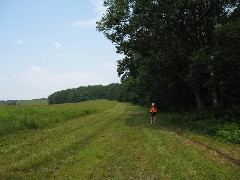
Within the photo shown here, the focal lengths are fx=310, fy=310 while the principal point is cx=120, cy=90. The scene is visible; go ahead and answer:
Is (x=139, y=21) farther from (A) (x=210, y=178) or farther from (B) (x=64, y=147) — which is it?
(A) (x=210, y=178)

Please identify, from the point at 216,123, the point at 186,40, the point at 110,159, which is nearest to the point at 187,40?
the point at 186,40

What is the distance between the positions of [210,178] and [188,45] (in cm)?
2201

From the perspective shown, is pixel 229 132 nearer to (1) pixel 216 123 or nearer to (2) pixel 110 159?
(1) pixel 216 123

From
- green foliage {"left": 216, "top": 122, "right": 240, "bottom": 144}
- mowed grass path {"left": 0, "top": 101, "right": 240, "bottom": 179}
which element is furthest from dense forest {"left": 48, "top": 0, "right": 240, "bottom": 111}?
mowed grass path {"left": 0, "top": 101, "right": 240, "bottom": 179}

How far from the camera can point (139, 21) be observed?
3144 cm

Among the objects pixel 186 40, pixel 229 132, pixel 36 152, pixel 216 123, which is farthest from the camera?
pixel 186 40

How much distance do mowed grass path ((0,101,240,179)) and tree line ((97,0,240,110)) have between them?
9.30 meters

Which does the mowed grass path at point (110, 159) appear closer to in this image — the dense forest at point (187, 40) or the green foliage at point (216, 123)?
the green foliage at point (216, 123)

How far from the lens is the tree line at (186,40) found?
2652cm

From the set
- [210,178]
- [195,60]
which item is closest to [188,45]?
[195,60]

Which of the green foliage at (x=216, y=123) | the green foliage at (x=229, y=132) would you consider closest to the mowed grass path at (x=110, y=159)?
the green foliage at (x=229, y=132)

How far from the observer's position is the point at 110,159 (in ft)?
49.3

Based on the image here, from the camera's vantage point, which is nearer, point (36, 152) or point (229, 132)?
point (36, 152)

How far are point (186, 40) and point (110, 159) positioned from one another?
21.4 meters
